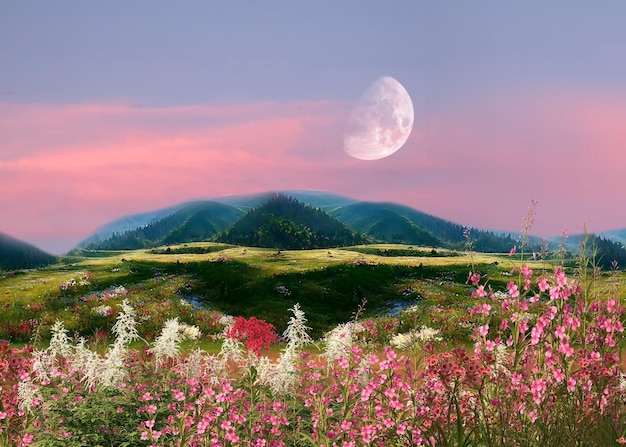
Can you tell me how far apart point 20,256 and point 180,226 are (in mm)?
16072

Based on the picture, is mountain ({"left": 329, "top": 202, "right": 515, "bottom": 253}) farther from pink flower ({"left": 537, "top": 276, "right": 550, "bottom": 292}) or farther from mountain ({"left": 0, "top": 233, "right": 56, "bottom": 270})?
pink flower ({"left": 537, "top": 276, "right": 550, "bottom": 292})

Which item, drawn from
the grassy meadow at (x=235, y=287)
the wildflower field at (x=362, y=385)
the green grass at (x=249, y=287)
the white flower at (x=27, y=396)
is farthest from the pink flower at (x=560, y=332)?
the grassy meadow at (x=235, y=287)

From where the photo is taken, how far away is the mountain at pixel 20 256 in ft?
104

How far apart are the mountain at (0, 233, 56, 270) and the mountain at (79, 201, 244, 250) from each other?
309 cm

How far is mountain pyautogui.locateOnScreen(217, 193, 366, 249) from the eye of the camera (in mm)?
33625

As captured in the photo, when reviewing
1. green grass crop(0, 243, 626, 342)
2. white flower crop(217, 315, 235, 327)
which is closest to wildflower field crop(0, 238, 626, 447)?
white flower crop(217, 315, 235, 327)

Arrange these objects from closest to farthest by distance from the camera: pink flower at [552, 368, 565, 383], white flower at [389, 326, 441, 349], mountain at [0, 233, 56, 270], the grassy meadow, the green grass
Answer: pink flower at [552, 368, 565, 383]
white flower at [389, 326, 441, 349]
the green grass
the grassy meadow
mountain at [0, 233, 56, 270]

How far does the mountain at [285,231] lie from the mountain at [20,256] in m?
9.48

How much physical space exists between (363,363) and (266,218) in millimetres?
29003

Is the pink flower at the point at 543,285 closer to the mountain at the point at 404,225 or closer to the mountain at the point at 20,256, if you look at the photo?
the mountain at the point at 20,256

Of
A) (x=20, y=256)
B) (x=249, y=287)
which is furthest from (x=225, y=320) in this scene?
(x=20, y=256)

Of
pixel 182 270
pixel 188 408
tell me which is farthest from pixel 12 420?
pixel 182 270

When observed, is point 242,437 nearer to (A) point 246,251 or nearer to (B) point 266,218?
(A) point 246,251

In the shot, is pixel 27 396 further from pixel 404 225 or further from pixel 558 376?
pixel 404 225
